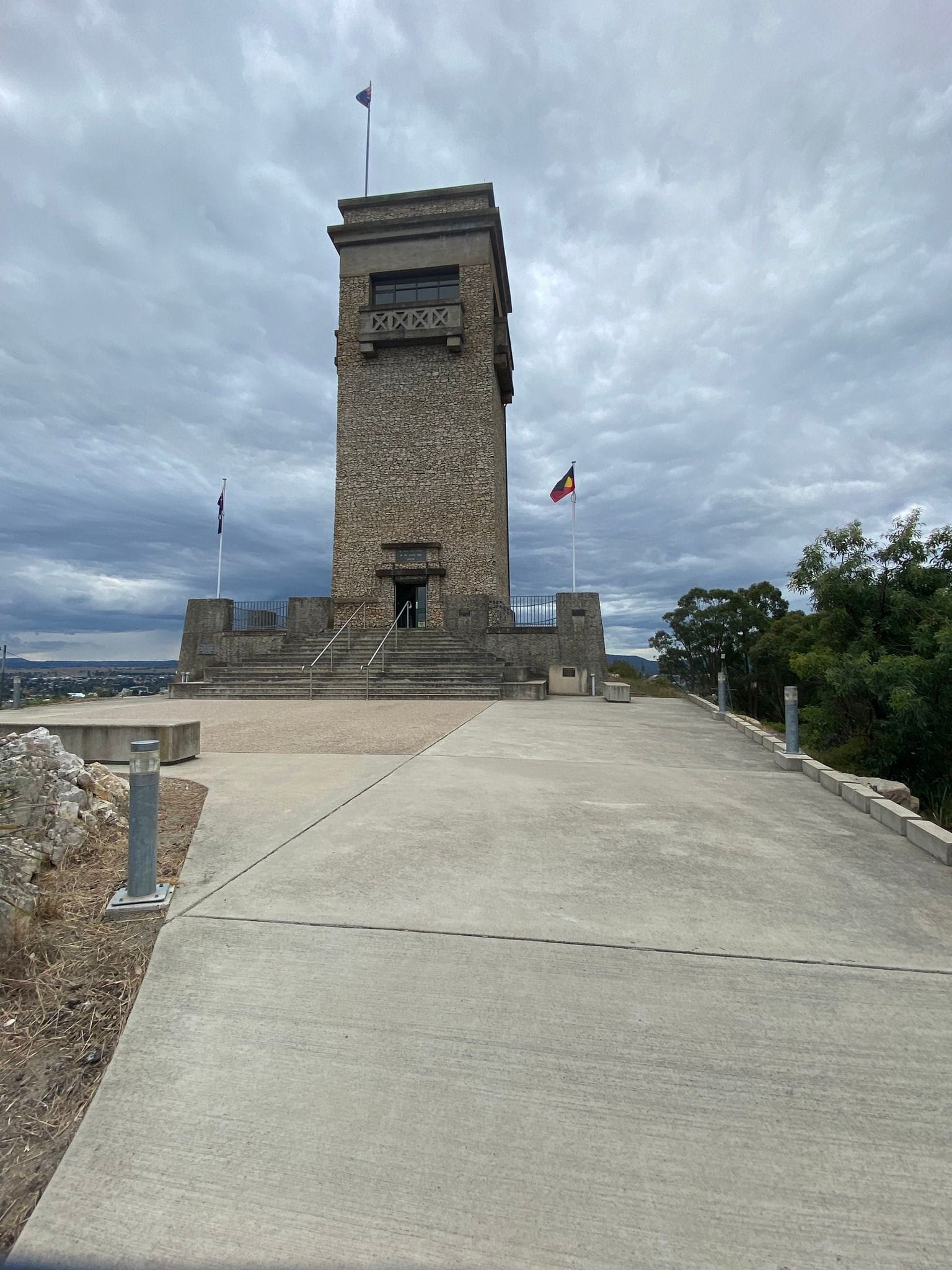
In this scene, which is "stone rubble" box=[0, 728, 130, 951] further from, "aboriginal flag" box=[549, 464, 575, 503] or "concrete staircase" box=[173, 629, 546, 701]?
"aboriginal flag" box=[549, 464, 575, 503]

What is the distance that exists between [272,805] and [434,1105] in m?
3.63

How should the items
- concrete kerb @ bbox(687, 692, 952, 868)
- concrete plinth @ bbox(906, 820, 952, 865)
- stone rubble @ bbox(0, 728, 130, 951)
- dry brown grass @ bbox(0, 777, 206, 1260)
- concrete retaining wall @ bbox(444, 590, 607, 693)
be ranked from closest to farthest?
1. dry brown grass @ bbox(0, 777, 206, 1260)
2. stone rubble @ bbox(0, 728, 130, 951)
3. concrete plinth @ bbox(906, 820, 952, 865)
4. concrete kerb @ bbox(687, 692, 952, 868)
5. concrete retaining wall @ bbox(444, 590, 607, 693)

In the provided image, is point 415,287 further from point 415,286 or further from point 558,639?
point 558,639

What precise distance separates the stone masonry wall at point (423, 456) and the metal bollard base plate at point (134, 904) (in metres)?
23.2

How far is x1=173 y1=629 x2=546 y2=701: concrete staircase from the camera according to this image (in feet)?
56.8

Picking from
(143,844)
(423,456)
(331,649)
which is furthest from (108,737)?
(423,456)

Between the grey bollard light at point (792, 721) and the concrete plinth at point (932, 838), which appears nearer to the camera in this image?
the concrete plinth at point (932, 838)

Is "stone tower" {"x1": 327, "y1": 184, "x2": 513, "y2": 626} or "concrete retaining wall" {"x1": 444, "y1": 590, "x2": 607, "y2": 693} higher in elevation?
"stone tower" {"x1": 327, "y1": 184, "x2": 513, "y2": 626}

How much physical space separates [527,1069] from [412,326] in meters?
29.2

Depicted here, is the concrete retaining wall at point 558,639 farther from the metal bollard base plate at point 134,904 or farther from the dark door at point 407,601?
the metal bollard base plate at point 134,904

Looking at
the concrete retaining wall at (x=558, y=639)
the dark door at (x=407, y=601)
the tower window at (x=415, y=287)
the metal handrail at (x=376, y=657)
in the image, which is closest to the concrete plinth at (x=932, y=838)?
the metal handrail at (x=376, y=657)

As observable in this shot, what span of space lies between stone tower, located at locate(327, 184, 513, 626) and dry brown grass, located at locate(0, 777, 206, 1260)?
23.1 meters

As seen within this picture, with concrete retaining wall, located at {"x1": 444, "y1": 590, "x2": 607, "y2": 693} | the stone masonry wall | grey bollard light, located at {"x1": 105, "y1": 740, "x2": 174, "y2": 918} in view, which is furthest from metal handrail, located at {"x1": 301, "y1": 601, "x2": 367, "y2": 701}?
grey bollard light, located at {"x1": 105, "y1": 740, "x2": 174, "y2": 918}

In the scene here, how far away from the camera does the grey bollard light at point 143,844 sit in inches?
126
